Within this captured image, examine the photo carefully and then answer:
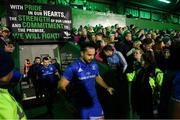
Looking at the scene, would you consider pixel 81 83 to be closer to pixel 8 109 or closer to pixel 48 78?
pixel 8 109

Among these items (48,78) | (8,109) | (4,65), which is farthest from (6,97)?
(48,78)

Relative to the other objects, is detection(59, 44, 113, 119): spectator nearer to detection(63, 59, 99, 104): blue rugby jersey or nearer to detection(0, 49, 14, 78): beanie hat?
detection(63, 59, 99, 104): blue rugby jersey

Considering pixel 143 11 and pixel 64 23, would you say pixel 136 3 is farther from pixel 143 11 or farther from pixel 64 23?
pixel 64 23

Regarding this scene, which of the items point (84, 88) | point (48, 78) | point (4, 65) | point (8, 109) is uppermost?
point (4, 65)

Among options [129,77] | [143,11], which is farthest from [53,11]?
[143,11]

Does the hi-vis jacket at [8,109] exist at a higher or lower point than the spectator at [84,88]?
higher

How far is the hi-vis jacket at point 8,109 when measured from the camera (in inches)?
76.5

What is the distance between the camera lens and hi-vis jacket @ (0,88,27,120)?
1.94 meters

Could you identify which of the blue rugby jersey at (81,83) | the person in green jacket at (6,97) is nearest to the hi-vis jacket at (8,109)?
the person in green jacket at (6,97)

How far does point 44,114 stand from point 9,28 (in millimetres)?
3259

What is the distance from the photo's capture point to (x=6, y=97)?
2088mm

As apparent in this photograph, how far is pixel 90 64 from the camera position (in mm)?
5484

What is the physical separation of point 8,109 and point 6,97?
13cm

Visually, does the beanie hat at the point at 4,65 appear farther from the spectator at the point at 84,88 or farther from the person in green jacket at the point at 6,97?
the spectator at the point at 84,88
